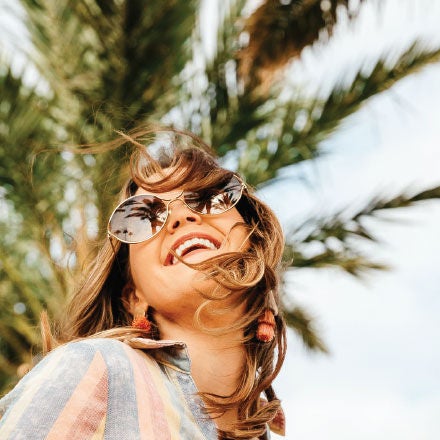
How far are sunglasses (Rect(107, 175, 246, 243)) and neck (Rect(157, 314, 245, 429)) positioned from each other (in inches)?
10.9

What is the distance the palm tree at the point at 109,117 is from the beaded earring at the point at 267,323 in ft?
5.60

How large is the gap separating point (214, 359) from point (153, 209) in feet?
1.57

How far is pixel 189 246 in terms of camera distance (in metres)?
2.04

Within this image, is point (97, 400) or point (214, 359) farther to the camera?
point (214, 359)

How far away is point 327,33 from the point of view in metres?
5.04

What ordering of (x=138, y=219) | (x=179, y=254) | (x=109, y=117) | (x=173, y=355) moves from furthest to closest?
(x=109, y=117) → (x=138, y=219) → (x=179, y=254) → (x=173, y=355)

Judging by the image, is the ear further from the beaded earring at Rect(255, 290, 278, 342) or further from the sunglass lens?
the beaded earring at Rect(255, 290, 278, 342)

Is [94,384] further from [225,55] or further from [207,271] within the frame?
[225,55]

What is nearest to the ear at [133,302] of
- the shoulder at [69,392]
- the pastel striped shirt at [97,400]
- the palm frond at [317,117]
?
the pastel striped shirt at [97,400]

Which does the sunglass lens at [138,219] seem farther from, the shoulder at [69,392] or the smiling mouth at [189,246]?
the shoulder at [69,392]

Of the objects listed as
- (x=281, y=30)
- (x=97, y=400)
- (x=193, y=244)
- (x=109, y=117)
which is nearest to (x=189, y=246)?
(x=193, y=244)

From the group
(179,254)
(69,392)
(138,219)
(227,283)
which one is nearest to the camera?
(69,392)

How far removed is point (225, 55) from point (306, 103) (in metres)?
0.60

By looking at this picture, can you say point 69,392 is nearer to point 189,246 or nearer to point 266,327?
point 189,246
